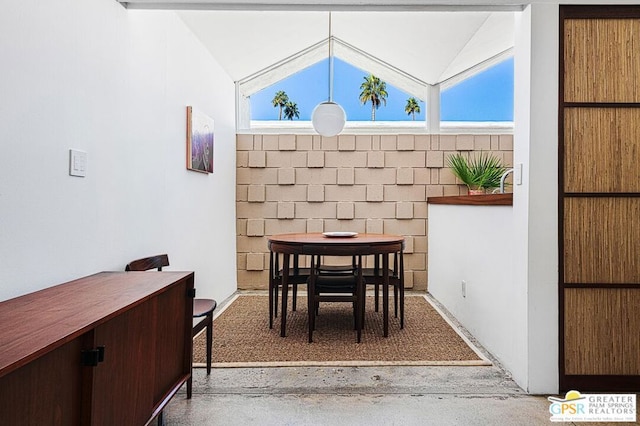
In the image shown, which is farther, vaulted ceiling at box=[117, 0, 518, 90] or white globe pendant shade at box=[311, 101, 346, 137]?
white globe pendant shade at box=[311, 101, 346, 137]

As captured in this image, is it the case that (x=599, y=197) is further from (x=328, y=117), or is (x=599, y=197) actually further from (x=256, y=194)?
(x=256, y=194)

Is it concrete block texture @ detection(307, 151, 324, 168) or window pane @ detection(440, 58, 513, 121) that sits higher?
window pane @ detection(440, 58, 513, 121)

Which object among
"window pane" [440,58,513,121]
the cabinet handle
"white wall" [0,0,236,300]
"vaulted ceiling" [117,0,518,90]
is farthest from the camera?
"window pane" [440,58,513,121]

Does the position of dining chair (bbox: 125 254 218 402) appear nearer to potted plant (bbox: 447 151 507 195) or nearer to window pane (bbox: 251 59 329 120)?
window pane (bbox: 251 59 329 120)

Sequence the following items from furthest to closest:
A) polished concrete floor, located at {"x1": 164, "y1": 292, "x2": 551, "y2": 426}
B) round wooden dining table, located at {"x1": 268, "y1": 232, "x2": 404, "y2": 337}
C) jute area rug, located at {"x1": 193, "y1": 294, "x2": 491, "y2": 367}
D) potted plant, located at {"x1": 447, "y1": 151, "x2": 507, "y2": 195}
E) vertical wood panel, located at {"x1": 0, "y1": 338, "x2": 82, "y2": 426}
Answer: potted plant, located at {"x1": 447, "y1": 151, "x2": 507, "y2": 195}, round wooden dining table, located at {"x1": 268, "y1": 232, "x2": 404, "y2": 337}, jute area rug, located at {"x1": 193, "y1": 294, "x2": 491, "y2": 367}, polished concrete floor, located at {"x1": 164, "y1": 292, "x2": 551, "y2": 426}, vertical wood panel, located at {"x1": 0, "y1": 338, "x2": 82, "y2": 426}

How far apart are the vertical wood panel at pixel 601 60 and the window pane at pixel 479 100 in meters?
2.32

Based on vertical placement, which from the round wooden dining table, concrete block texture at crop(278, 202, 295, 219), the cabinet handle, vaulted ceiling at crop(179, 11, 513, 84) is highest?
vaulted ceiling at crop(179, 11, 513, 84)

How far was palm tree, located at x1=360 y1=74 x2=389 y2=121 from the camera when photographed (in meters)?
4.90

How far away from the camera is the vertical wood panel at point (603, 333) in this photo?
2.26 m

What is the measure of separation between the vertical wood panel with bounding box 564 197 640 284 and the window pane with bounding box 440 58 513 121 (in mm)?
2648

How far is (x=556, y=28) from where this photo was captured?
228 centimetres

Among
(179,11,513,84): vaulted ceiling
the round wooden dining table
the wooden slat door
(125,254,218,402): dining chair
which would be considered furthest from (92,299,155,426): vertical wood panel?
(179,11,513,84): vaulted ceiling

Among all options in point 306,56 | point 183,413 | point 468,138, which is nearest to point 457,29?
point 468,138

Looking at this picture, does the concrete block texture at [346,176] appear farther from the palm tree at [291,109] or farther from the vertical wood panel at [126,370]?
the vertical wood panel at [126,370]
